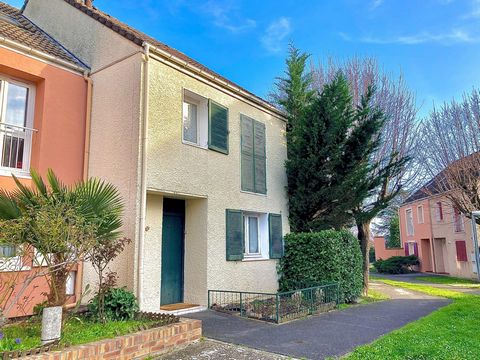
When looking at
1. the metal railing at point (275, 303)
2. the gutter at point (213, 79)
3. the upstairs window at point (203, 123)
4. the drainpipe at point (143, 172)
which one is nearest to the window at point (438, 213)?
the gutter at point (213, 79)

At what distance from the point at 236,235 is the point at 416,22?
33.6 feet

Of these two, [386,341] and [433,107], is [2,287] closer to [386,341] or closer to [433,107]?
[386,341]

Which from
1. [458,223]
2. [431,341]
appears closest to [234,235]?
[431,341]

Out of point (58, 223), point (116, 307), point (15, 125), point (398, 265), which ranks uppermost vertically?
point (15, 125)

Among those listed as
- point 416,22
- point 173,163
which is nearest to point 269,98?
point 416,22

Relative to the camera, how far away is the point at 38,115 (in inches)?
360

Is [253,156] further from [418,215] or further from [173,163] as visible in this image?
[418,215]

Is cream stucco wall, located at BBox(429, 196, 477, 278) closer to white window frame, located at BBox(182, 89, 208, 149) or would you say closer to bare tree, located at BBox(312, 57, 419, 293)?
bare tree, located at BBox(312, 57, 419, 293)

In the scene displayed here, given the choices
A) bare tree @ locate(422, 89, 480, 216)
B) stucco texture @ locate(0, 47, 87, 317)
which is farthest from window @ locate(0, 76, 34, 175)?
bare tree @ locate(422, 89, 480, 216)

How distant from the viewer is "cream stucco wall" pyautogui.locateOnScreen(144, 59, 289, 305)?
366 inches

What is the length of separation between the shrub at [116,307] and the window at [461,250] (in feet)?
92.5

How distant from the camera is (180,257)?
10.5 m

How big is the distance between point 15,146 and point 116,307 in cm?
472

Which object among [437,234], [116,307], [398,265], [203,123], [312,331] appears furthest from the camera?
[398,265]
